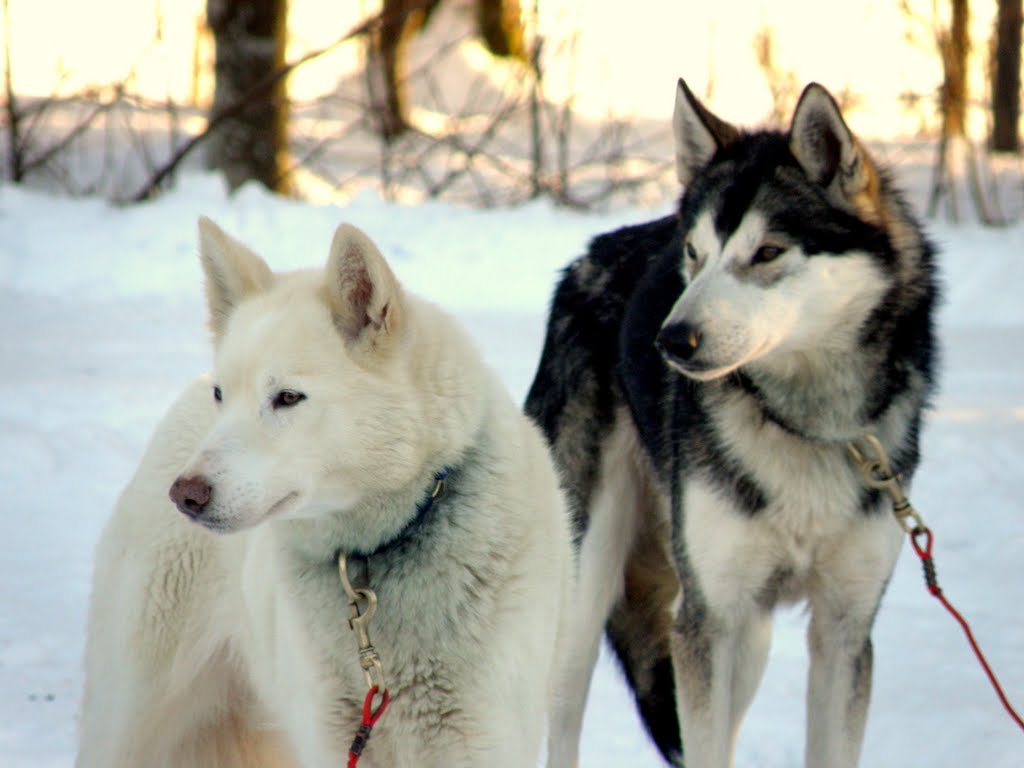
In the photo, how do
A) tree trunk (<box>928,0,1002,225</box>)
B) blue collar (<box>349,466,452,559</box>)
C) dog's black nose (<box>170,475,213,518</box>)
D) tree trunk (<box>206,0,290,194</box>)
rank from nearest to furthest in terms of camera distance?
dog's black nose (<box>170,475,213,518</box>), blue collar (<box>349,466,452,559</box>), tree trunk (<box>928,0,1002,225</box>), tree trunk (<box>206,0,290,194</box>)

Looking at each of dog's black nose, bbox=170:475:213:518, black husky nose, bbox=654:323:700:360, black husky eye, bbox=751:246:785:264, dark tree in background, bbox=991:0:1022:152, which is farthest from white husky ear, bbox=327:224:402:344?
dark tree in background, bbox=991:0:1022:152

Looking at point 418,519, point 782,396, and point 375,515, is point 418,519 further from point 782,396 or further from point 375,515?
point 782,396

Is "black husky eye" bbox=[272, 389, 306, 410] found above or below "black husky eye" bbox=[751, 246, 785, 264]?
below

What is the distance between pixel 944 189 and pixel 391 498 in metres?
10.2

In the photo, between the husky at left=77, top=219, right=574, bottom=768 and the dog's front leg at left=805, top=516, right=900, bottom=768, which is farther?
the dog's front leg at left=805, top=516, right=900, bottom=768

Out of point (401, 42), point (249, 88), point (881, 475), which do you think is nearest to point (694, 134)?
point (881, 475)

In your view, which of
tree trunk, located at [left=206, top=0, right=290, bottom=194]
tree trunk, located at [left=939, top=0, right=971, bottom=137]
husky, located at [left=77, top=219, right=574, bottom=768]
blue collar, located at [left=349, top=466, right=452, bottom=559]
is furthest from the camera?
tree trunk, located at [left=206, top=0, right=290, bottom=194]

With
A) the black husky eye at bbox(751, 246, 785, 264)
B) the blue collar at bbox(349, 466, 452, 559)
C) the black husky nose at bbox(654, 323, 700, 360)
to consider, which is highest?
the black husky eye at bbox(751, 246, 785, 264)

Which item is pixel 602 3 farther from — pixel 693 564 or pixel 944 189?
pixel 693 564

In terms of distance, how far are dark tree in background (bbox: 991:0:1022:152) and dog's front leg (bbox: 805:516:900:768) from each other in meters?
9.64

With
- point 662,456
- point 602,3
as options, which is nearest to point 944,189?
point 602,3

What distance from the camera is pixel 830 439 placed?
300 cm

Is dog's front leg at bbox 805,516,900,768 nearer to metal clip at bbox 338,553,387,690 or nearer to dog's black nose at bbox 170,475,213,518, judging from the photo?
metal clip at bbox 338,553,387,690

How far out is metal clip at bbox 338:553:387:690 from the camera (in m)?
2.31
